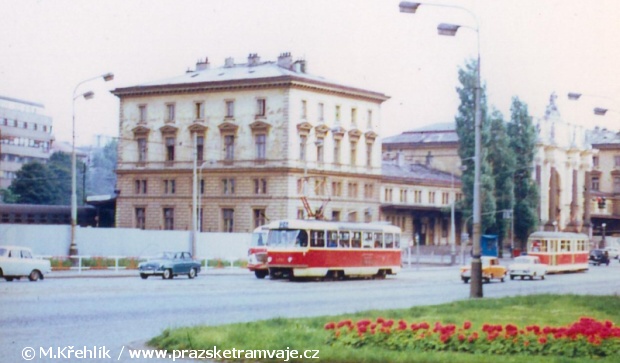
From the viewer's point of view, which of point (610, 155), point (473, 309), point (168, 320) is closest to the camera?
point (168, 320)

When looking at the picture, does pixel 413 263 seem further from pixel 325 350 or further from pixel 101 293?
pixel 325 350

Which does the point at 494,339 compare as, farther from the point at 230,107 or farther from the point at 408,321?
the point at 230,107

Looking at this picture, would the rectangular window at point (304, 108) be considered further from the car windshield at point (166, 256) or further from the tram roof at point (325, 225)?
the car windshield at point (166, 256)

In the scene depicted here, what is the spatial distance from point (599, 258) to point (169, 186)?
32.9 meters

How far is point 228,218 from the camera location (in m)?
64.4

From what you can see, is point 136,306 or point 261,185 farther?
point 261,185

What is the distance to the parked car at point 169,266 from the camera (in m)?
41.3

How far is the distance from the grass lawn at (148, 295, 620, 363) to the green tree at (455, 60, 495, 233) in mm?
22467

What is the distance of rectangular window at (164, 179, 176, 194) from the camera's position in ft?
186

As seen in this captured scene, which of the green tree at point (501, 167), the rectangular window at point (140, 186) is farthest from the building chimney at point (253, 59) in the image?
the green tree at point (501, 167)

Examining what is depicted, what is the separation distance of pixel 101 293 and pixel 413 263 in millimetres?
47236

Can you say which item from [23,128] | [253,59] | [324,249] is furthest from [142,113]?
[23,128]

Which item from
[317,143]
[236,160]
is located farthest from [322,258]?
[236,160]

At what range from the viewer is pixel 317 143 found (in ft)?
194
